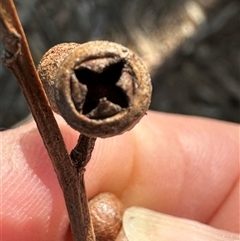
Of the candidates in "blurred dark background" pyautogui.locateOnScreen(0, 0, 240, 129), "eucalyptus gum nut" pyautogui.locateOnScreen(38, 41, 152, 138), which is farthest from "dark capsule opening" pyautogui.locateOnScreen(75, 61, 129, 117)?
"blurred dark background" pyautogui.locateOnScreen(0, 0, 240, 129)

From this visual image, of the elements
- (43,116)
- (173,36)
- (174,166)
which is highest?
(43,116)

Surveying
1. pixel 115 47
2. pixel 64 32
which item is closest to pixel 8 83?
pixel 64 32

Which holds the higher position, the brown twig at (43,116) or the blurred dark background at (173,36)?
the brown twig at (43,116)

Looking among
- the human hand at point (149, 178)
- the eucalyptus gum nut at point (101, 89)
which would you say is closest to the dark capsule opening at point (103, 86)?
the eucalyptus gum nut at point (101, 89)

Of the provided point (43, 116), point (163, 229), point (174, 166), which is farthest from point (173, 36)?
point (43, 116)

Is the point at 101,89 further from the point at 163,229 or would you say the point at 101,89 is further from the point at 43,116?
the point at 163,229

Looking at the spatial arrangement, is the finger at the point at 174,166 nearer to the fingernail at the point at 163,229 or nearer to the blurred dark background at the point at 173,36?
the fingernail at the point at 163,229
